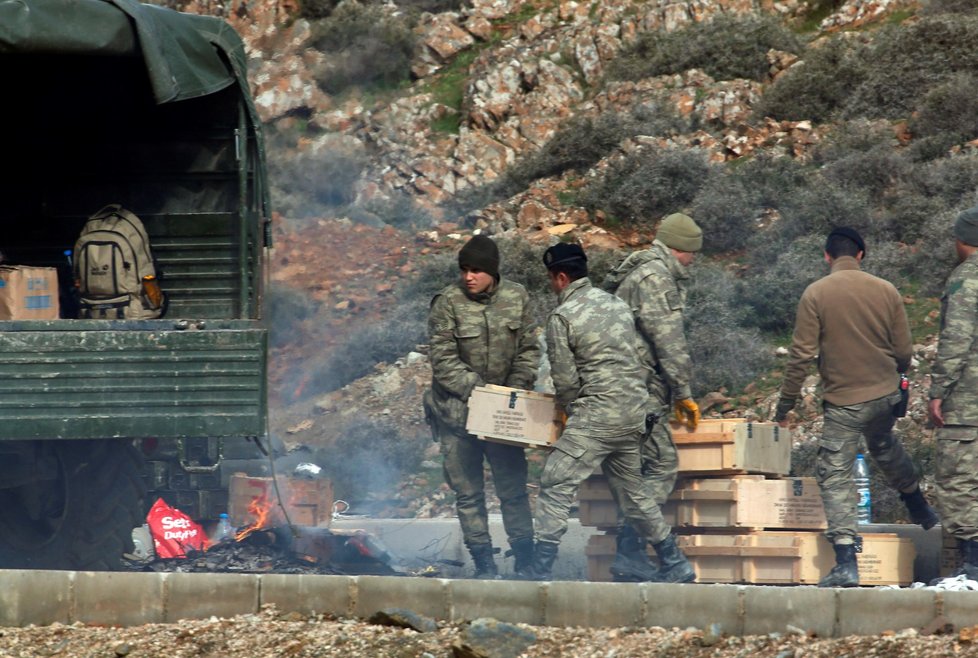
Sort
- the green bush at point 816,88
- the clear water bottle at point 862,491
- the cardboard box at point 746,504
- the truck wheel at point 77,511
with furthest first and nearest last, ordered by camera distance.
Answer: the green bush at point 816,88, the clear water bottle at point 862,491, the truck wheel at point 77,511, the cardboard box at point 746,504

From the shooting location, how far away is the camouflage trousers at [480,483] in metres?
8.38

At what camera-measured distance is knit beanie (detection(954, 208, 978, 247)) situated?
742cm

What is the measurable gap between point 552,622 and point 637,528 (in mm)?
1481

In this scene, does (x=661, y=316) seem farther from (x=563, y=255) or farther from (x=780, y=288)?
(x=780, y=288)

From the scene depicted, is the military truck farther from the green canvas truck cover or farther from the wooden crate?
the wooden crate

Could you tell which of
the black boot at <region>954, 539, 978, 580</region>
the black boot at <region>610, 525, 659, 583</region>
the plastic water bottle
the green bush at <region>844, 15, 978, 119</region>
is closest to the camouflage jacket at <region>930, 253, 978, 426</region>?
the black boot at <region>954, 539, 978, 580</region>

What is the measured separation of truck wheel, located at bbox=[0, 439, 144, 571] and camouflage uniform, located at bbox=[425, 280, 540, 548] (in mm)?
2141

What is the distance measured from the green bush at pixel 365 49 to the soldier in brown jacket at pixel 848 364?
20728 millimetres

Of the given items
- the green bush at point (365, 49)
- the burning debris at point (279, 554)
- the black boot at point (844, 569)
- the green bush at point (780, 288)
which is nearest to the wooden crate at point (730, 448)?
the black boot at point (844, 569)

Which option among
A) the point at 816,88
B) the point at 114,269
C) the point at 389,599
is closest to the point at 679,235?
the point at 389,599

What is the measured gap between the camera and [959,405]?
24.1 ft

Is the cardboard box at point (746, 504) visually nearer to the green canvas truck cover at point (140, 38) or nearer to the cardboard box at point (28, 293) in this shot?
the green canvas truck cover at point (140, 38)

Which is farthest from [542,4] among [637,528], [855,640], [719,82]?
[855,640]

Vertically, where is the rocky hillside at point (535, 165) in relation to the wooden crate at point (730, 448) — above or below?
above
